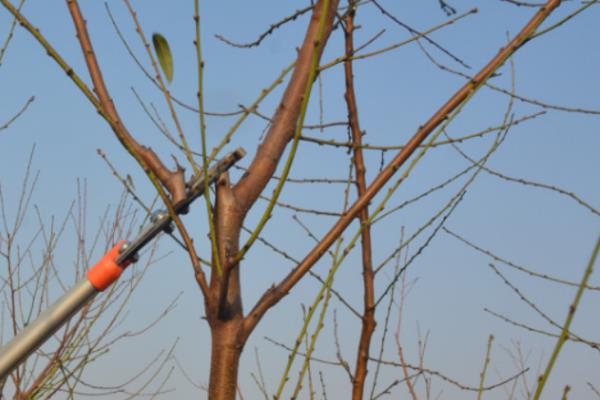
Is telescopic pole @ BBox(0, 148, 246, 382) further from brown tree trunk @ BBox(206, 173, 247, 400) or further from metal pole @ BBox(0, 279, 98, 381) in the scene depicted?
brown tree trunk @ BBox(206, 173, 247, 400)

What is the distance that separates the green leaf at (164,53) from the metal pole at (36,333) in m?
0.51

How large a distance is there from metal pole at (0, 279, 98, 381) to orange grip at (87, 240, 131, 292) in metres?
0.05

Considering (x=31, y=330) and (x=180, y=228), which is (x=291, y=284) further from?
(x=31, y=330)

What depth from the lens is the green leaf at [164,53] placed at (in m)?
1.41

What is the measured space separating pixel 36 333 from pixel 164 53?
2.01 feet

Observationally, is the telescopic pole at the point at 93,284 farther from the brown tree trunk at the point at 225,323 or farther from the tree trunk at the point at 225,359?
the tree trunk at the point at 225,359

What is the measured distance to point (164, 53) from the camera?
1.43 meters

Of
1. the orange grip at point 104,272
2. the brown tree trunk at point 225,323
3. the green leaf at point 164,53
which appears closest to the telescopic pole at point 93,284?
the orange grip at point 104,272

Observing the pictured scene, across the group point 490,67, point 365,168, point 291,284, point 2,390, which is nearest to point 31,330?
point 291,284

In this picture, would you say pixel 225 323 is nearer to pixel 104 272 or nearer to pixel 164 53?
pixel 104 272

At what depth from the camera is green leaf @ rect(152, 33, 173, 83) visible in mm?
1414

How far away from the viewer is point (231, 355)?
5.03 ft

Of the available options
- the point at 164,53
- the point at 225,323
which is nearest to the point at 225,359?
the point at 225,323

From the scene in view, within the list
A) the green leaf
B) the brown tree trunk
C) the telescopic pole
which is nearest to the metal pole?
the telescopic pole
